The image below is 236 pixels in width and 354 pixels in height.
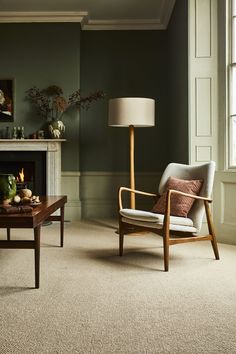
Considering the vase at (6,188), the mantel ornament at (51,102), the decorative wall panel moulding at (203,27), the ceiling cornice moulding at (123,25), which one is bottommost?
the vase at (6,188)

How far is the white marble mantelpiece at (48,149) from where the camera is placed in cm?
554

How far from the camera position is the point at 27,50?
5805mm

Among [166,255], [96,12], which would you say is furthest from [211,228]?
[96,12]

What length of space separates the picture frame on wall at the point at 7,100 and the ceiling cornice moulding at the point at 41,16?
0.90 metres

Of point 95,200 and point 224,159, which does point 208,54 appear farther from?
point 95,200

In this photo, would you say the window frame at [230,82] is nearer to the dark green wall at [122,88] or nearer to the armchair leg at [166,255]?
the armchair leg at [166,255]

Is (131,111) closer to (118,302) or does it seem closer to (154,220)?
(154,220)

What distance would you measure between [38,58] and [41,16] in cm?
60

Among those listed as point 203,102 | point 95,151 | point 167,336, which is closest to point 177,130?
point 203,102

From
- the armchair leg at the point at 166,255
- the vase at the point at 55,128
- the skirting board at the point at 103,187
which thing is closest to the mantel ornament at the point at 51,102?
the vase at the point at 55,128

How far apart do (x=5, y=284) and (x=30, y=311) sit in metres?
0.58

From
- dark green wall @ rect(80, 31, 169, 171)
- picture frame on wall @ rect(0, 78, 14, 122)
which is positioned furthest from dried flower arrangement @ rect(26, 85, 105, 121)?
dark green wall @ rect(80, 31, 169, 171)

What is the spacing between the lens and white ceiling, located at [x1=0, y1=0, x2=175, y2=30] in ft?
17.7

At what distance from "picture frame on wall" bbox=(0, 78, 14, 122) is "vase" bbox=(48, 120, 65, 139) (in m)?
0.64
